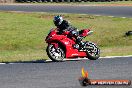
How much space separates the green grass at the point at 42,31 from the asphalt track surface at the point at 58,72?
202 inches

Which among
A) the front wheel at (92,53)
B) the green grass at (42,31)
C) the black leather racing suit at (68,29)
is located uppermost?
the black leather racing suit at (68,29)

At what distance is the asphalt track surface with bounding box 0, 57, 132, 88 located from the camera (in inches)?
442

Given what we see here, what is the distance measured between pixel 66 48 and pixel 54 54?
1.57 feet

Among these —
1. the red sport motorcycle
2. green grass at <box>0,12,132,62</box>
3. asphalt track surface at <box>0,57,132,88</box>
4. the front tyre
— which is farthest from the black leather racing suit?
green grass at <box>0,12,132,62</box>

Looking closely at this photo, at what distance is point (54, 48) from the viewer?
15.3 m

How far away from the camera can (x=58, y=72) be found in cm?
1284

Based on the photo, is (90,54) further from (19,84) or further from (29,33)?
(29,33)

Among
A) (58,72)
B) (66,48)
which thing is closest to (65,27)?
(66,48)

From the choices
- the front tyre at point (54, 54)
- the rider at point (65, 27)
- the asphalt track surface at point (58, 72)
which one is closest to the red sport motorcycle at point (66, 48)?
the front tyre at point (54, 54)

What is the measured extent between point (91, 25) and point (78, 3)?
20.0 meters

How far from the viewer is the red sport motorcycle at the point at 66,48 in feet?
50.3

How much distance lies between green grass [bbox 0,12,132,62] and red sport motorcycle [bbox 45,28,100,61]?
13.3ft

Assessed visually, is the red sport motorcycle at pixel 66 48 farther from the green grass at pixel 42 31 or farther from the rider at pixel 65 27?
the green grass at pixel 42 31

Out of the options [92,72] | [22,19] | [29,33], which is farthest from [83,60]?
[22,19]
